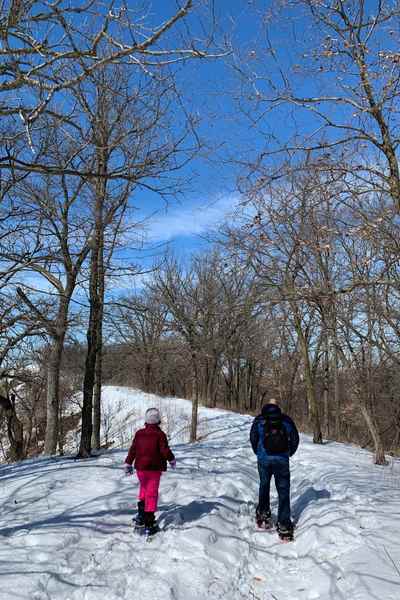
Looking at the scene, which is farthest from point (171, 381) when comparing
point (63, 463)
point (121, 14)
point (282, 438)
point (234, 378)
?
point (121, 14)

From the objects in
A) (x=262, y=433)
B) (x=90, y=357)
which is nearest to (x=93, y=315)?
(x=90, y=357)

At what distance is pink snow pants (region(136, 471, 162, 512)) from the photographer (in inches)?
203

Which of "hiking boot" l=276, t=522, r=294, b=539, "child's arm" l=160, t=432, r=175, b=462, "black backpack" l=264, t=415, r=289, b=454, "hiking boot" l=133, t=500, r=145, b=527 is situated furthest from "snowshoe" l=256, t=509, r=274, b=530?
"hiking boot" l=133, t=500, r=145, b=527

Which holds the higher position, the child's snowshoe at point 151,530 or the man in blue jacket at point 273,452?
the man in blue jacket at point 273,452

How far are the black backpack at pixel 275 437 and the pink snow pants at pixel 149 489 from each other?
4.60 ft

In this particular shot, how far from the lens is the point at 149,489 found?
5.35m

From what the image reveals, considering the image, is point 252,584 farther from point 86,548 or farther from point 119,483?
point 119,483

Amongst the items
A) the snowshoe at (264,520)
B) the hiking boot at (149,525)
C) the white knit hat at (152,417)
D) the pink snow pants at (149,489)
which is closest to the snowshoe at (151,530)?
the hiking boot at (149,525)

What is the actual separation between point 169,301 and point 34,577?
1578 centimetres

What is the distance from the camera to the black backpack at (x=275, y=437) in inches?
229

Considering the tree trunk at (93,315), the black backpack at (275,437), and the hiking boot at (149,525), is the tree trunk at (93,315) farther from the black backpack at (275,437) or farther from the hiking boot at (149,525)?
the hiking boot at (149,525)

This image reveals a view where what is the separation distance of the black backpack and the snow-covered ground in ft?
2.99

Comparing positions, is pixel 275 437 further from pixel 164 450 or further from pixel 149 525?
pixel 149 525

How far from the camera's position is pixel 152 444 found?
5668mm
